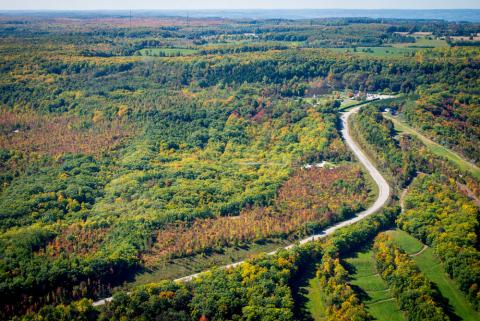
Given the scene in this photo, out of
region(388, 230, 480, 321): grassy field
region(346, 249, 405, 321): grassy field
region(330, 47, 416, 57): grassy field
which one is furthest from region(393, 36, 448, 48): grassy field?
region(346, 249, 405, 321): grassy field

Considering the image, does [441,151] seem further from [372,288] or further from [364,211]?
[372,288]

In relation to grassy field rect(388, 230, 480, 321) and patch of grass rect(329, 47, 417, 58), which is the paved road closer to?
grassy field rect(388, 230, 480, 321)

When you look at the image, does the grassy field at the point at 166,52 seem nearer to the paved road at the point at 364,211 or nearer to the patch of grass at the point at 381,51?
the patch of grass at the point at 381,51

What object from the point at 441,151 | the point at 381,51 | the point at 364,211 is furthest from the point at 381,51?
the point at 364,211

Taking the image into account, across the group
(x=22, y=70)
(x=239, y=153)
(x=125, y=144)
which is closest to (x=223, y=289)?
(x=239, y=153)

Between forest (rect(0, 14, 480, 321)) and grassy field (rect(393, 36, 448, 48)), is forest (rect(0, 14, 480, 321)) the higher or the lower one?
the lower one

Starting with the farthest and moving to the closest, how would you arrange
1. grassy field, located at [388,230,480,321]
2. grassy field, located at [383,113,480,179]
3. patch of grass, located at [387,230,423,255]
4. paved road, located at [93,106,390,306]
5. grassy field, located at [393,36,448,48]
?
grassy field, located at [393,36,448,48], grassy field, located at [383,113,480,179], patch of grass, located at [387,230,423,255], paved road, located at [93,106,390,306], grassy field, located at [388,230,480,321]

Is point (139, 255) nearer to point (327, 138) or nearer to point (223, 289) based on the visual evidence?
point (223, 289)
